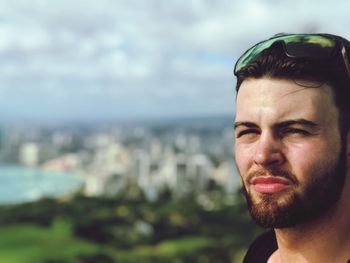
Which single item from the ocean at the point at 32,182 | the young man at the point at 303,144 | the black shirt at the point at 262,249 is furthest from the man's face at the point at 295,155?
the ocean at the point at 32,182

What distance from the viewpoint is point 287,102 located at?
53.4 inches

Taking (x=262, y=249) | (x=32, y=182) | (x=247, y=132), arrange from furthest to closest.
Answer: (x=32, y=182)
(x=262, y=249)
(x=247, y=132)

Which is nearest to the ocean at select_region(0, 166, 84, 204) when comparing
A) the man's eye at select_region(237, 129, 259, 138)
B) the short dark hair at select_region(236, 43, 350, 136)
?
the man's eye at select_region(237, 129, 259, 138)

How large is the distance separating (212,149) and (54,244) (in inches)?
2438

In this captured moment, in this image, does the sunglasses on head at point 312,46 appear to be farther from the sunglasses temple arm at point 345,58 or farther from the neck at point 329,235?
the neck at point 329,235

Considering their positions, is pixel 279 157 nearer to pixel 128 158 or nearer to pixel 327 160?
pixel 327 160

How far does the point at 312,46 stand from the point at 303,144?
24cm

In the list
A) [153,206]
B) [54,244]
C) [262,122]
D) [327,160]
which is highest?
[153,206]

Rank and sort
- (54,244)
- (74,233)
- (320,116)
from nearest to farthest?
(320,116) → (54,244) → (74,233)

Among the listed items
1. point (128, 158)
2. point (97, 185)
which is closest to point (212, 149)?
point (128, 158)

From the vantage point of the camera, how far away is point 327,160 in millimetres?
1341

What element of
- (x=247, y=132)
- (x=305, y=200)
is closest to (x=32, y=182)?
(x=247, y=132)

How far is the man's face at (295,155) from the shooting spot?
1.34m

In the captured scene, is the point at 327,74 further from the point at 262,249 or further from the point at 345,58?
the point at 262,249
